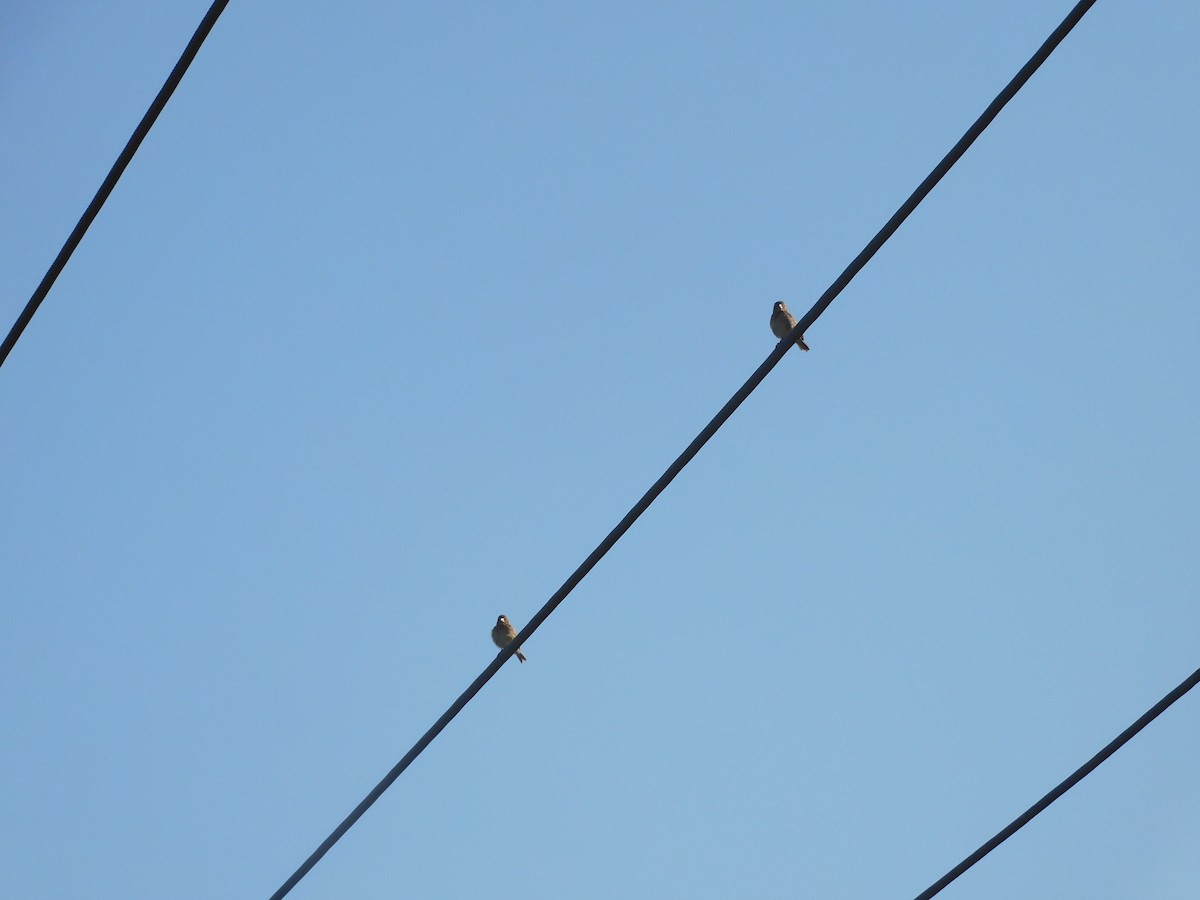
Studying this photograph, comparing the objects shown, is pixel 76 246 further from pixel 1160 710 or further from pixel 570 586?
pixel 1160 710

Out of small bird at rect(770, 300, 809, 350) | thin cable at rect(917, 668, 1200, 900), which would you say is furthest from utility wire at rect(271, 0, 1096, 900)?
small bird at rect(770, 300, 809, 350)

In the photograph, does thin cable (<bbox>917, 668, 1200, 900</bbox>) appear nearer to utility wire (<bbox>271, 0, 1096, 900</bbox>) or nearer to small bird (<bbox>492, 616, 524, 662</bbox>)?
utility wire (<bbox>271, 0, 1096, 900</bbox>)

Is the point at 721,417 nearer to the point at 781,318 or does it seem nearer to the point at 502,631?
the point at 781,318

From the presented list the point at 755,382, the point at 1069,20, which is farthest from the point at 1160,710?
the point at 1069,20

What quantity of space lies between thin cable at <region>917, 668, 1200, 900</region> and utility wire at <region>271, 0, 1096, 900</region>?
2.00m

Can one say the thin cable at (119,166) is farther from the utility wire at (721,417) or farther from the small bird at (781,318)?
the small bird at (781,318)

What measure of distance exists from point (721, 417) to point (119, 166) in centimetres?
257

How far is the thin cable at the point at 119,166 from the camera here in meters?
5.55

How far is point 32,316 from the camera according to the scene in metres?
6.24

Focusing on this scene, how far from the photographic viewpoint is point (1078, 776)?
6156mm

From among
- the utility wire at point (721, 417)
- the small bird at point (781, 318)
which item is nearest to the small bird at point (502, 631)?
the small bird at point (781, 318)

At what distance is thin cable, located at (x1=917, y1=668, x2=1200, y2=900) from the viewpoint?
6.07 meters

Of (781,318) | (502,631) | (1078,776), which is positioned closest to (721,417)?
(1078,776)

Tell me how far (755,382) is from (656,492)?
653 millimetres
